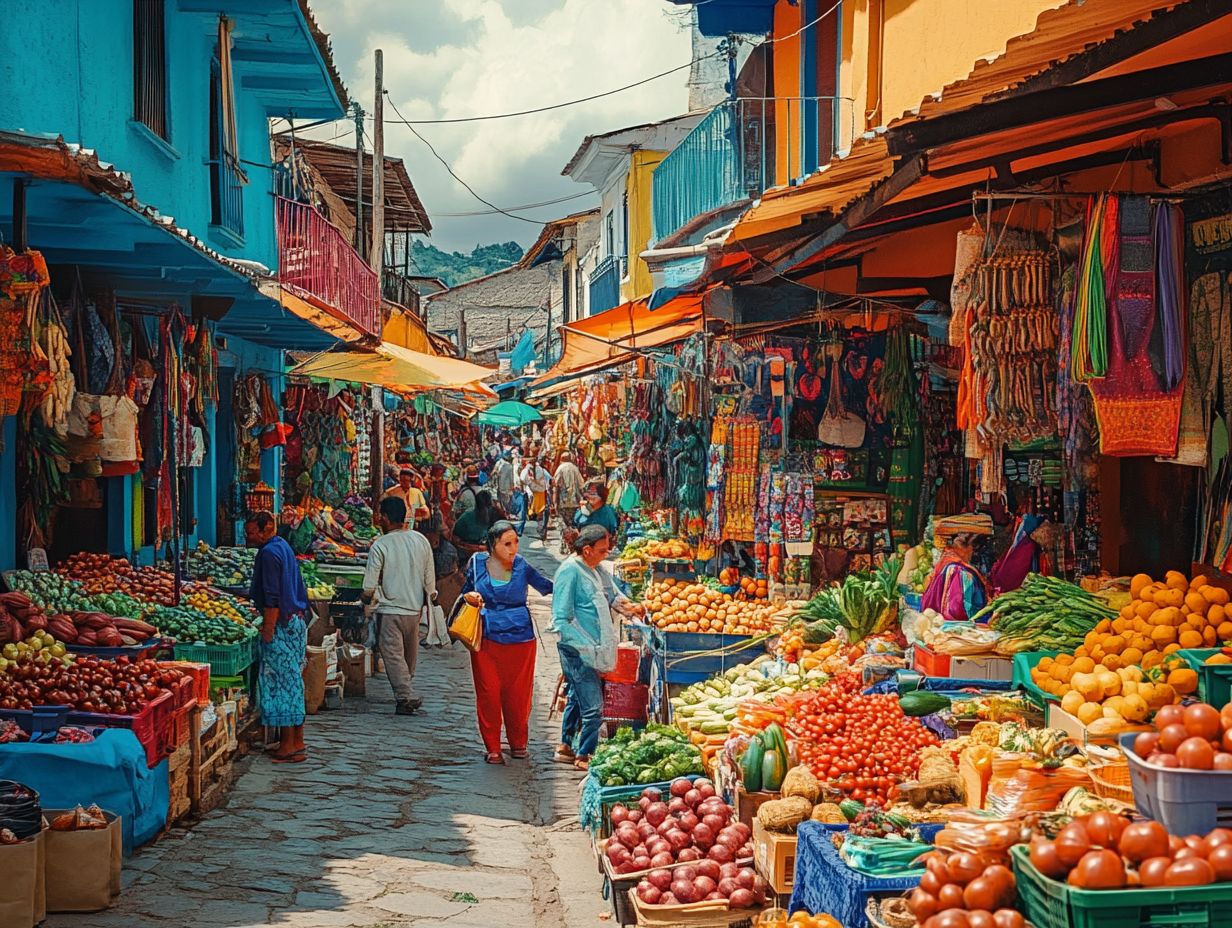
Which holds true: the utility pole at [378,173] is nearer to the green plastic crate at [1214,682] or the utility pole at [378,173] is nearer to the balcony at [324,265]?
the balcony at [324,265]

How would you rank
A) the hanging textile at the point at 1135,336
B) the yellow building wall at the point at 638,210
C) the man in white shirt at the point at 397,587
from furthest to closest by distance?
1. the yellow building wall at the point at 638,210
2. the man in white shirt at the point at 397,587
3. the hanging textile at the point at 1135,336

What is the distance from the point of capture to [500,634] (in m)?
10.1

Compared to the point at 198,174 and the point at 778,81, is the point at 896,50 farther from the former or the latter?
the point at 198,174

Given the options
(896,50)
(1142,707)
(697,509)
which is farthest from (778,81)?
(1142,707)

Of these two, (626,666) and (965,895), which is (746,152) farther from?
(965,895)

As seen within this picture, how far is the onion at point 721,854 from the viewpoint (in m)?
6.46

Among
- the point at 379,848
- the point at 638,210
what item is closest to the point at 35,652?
the point at 379,848

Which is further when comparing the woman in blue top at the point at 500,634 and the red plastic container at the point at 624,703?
the red plastic container at the point at 624,703

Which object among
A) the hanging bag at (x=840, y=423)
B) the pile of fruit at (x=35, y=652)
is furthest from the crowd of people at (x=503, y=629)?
the hanging bag at (x=840, y=423)

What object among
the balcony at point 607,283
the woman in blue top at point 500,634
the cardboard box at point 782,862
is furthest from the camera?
the balcony at point 607,283

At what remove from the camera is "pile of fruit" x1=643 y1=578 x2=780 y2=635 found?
9.98 m

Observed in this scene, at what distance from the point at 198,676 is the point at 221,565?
14.8 ft

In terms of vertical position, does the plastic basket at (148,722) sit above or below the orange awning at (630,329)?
below

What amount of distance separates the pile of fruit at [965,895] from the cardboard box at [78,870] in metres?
4.28
